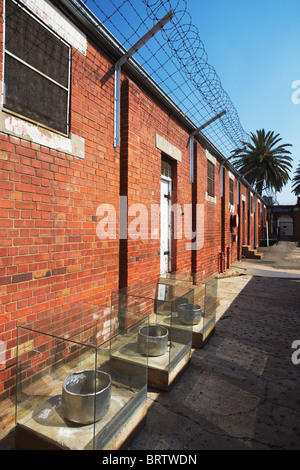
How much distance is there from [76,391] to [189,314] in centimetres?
209

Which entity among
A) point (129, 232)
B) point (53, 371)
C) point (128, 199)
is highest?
point (128, 199)

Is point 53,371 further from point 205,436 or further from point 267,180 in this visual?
point 267,180

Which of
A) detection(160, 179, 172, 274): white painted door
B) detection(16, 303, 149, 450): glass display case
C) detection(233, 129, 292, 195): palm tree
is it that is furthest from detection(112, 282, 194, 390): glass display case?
detection(233, 129, 292, 195): palm tree

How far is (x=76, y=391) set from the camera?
2.10 m

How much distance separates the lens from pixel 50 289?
2979mm

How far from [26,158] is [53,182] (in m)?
0.40

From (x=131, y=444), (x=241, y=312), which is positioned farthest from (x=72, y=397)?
(x=241, y=312)

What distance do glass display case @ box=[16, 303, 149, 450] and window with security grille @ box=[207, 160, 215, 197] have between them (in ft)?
24.3

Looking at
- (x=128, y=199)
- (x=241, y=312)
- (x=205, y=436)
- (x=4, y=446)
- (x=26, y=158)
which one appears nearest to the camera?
(x=4, y=446)

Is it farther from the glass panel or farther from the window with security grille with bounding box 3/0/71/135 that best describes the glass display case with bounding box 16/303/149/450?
the window with security grille with bounding box 3/0/71/135

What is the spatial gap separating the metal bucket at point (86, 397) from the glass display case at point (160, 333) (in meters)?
0.56

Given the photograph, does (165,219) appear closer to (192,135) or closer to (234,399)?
(192,135)

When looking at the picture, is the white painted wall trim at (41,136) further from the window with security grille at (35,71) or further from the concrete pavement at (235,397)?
the concrete pavement at (235,397)

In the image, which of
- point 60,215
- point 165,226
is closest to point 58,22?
point 60,215
